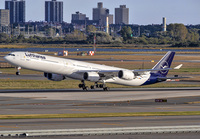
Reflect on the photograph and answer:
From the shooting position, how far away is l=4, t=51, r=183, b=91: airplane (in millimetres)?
58500

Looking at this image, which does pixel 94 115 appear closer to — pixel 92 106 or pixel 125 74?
pixel 92 106

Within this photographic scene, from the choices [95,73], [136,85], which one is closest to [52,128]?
[95,73]

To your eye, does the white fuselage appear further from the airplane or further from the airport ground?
the airport ground

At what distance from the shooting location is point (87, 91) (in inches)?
2562

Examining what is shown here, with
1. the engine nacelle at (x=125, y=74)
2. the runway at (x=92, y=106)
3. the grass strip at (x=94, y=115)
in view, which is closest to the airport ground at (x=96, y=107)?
the runway at (x=92, y=106)

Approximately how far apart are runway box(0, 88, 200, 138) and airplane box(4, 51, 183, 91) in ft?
8.08

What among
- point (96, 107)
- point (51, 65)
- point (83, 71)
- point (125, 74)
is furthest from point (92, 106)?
point (125, 74)

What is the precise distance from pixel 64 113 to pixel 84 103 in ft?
29.9

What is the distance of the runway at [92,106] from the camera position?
115 ft

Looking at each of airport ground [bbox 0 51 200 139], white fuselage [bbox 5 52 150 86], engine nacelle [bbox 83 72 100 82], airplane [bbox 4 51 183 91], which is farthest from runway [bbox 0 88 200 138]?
white fuselage [bbox 5 52 150 86]

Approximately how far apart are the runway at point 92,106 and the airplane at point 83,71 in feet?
8.08

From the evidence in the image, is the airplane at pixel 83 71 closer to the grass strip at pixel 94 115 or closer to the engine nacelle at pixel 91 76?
the engine nacelle at pixel 91 76

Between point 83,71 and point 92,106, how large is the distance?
15972 millimetres

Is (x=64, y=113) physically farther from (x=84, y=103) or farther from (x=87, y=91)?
(x=87, y=91)
